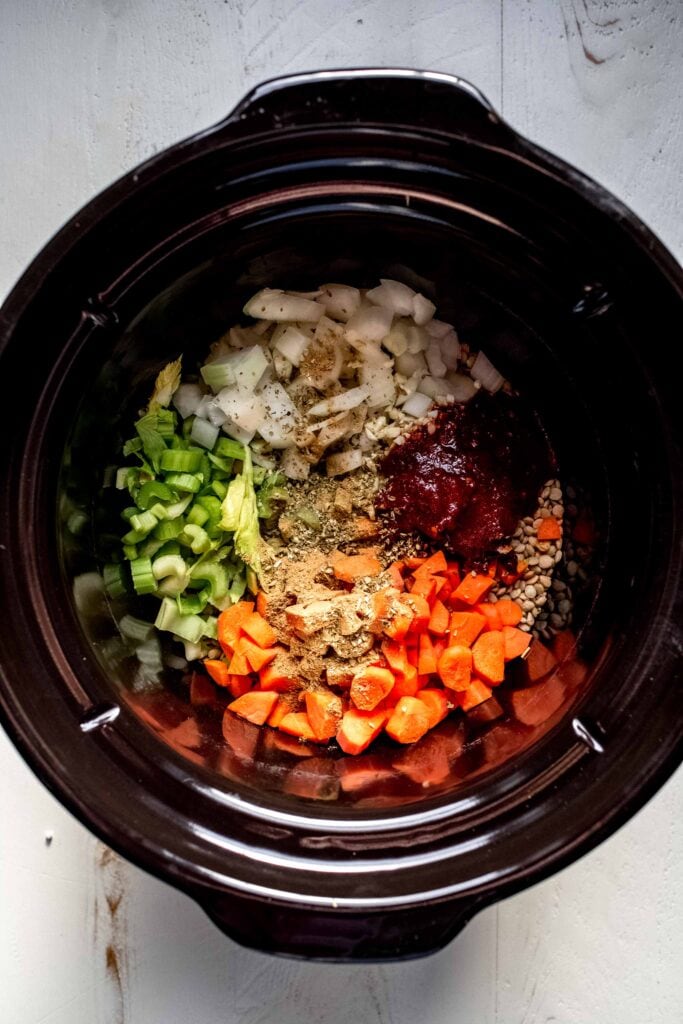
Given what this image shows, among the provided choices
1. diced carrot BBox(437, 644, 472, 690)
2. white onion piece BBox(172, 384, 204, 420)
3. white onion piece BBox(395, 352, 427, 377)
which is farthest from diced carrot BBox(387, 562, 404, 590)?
white onion piece BBox(172, 384, 204, 420)

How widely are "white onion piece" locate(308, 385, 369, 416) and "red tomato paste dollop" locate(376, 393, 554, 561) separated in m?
0.11

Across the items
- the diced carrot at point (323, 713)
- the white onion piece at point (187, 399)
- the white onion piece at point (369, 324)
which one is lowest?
the diced carrot at point (323, 713)

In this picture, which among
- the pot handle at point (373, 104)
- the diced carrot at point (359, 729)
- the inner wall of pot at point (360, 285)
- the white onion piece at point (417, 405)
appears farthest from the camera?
the white onion piece at point (417, 405)

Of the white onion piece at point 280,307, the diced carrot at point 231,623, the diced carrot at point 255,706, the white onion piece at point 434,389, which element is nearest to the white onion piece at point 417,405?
the white onion piece at point 434,389

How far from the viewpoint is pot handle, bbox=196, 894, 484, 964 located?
1.14 metres

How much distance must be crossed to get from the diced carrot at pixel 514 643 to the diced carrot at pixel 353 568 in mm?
258

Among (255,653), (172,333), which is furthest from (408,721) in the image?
(172,333)

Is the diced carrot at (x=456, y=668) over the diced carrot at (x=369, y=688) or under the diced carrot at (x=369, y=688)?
under

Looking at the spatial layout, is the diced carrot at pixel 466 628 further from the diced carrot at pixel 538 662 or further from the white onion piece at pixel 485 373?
the white onion piece at pixel 485 373

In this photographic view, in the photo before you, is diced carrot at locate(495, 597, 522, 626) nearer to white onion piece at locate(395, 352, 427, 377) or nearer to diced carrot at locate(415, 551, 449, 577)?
diced carrot at locate(415, 551, 449, 577)

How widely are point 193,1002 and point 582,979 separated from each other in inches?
28.8

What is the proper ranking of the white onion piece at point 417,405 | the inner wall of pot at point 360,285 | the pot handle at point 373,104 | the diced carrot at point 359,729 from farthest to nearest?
1. the white onion piece at point 417,405
2. the diced carrot at point 359,729
3. the inner wall of pot at point 360,285
4. the pot handle at point 373,104

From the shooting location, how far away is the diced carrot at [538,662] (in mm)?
1435

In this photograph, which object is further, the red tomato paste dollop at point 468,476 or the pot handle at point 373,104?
the red tomato paste dollop at point 468,476
